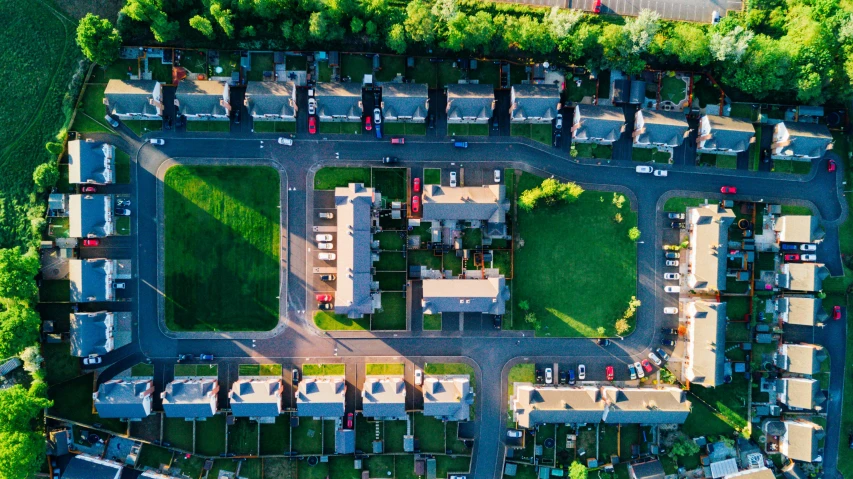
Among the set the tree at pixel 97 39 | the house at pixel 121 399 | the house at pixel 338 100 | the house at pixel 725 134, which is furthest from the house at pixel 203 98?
the house at pixel 725 134

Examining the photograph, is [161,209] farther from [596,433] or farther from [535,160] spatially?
[596,433]

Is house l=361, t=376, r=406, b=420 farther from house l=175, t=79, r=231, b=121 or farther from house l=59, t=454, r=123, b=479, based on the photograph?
house l=175, t=79, r=231, b=121

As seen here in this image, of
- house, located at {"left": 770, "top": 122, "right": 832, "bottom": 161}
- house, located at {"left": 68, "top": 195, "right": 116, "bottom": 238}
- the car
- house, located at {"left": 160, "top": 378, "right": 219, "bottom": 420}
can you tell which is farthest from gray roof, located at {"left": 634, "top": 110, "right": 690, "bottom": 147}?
house, located at {"left": 68, "top": 195, "right": 116, "bottom": 238}

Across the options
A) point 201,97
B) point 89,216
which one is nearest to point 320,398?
point 89,216

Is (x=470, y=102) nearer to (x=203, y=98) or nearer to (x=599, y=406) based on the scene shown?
(x=203, y=98)

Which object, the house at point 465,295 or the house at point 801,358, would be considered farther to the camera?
the house at point 801,358

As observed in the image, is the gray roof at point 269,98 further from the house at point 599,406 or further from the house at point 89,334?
the house at point 599,406
